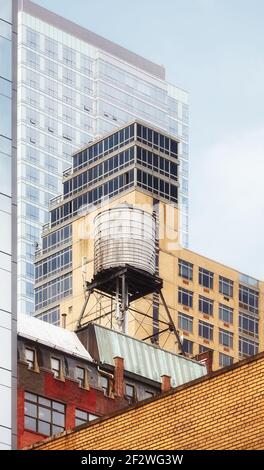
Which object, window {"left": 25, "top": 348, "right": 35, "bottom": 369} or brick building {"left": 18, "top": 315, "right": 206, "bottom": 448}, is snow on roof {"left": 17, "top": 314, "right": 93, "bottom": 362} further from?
window {"left": 25, "top": 348, "right": 35, "bottom": 369}

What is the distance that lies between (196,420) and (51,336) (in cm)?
6730

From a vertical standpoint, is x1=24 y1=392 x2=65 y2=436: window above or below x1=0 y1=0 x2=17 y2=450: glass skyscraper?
above

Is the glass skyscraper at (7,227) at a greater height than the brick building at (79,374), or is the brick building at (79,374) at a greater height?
the brick building at (79,374)

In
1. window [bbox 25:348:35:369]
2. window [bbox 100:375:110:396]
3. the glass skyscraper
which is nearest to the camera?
the glass skyscraper

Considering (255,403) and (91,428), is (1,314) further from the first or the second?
(255,403)

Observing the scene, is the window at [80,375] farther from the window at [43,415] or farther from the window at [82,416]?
the window at [43,415]

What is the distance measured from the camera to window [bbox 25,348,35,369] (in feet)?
384

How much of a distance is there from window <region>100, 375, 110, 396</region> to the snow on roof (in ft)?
4.95

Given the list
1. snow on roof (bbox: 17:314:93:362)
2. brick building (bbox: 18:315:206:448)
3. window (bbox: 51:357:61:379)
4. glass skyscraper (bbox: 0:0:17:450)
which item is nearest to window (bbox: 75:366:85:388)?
brick building (bbox: 18:315:206:448)

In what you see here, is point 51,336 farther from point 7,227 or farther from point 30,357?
point 7,227

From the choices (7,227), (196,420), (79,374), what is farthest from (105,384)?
(196,420)

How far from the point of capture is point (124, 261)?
149375mm

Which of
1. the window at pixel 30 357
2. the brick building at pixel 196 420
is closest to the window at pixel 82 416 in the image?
the window at pixel 30 357

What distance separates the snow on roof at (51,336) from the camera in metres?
121
